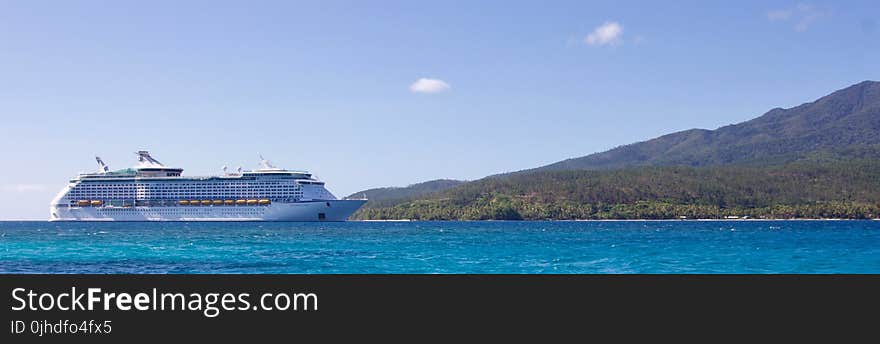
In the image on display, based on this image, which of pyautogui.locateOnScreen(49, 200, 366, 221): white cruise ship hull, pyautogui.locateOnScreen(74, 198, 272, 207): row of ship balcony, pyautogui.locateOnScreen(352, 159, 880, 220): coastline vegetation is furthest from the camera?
pyautogui.locateOnScreen(352, 159, 880, 220): coastline vegetation

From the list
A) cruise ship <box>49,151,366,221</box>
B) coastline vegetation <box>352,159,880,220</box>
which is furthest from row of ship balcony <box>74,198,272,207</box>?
coastline vegetation <box>352,159,880,220</box>

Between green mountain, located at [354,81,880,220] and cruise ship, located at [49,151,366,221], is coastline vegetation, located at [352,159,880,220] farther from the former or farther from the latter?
cruise ship, located at [49,151,366,221]

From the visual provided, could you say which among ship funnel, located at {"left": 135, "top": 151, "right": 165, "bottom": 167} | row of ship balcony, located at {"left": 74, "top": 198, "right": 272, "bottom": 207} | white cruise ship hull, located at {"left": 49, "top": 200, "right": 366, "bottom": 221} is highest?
ship funnel, located at {"left": 135, "top": 151, "right": 165, "bottom": 167}

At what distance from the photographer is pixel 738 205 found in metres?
170

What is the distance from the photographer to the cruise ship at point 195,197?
5128 inches

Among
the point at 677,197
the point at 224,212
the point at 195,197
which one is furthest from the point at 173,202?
the point at 677,197

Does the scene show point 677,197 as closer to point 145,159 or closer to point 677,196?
point 677,196

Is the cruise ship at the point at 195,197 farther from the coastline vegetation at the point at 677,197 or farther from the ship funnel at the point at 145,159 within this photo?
the coastline vegetation at the point at 677,197

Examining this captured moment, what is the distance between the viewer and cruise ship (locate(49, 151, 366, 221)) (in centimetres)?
13025

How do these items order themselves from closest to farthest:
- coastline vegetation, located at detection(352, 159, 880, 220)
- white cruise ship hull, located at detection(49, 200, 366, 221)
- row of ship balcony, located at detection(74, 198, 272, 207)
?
1. white cruise ship hull, located at detection(49, 200, 366, 221)
2. row of ship balcony, located at detection(74, 198, 272, 207)
3. coastline vegetation, located at detection(352, 159, 880, 220)

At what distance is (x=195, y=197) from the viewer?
13512cm

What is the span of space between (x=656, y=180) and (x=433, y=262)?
519ft

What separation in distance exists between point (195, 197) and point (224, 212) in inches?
254

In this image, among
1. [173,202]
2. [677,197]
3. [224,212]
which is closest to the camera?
[224,212]
